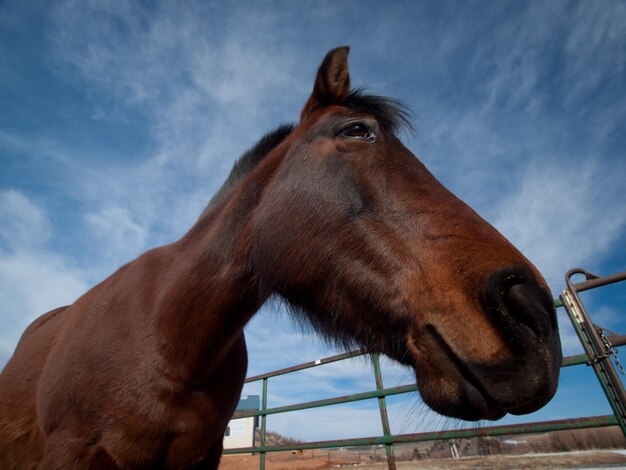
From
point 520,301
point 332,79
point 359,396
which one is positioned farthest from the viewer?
point 359,396

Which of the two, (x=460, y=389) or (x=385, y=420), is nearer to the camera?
(x=460, y=389)

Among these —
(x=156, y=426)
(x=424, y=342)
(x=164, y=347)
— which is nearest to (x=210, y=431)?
(x=156, y=426)

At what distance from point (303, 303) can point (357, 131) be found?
3.88 ft

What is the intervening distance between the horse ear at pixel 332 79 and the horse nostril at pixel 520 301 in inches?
78.1

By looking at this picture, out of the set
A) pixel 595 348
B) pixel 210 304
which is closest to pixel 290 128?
pixel 210 304

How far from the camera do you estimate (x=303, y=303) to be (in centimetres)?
224

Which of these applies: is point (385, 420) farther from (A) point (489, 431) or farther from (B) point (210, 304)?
(B) point (210, 304)

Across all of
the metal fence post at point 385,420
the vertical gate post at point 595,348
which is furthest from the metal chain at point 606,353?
the metal fence post at point 385,420

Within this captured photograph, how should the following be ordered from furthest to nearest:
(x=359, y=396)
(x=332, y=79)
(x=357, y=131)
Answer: (x=359, y=396) → (x=332, y=79) → (x=357, y=131)

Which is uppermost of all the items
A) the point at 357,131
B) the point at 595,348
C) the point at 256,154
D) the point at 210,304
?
the point at 256,154

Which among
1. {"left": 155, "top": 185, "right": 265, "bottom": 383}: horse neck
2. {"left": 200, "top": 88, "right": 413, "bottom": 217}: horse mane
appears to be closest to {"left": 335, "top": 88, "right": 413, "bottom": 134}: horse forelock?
{"left": 200, "top": 88, "right": 413, "bottom": 217}: horse mane

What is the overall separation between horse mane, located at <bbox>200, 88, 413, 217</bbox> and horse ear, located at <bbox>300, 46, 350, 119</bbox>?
0.08 m

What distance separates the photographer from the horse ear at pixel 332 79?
2740 mm

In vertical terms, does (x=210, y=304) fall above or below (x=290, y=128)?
below
